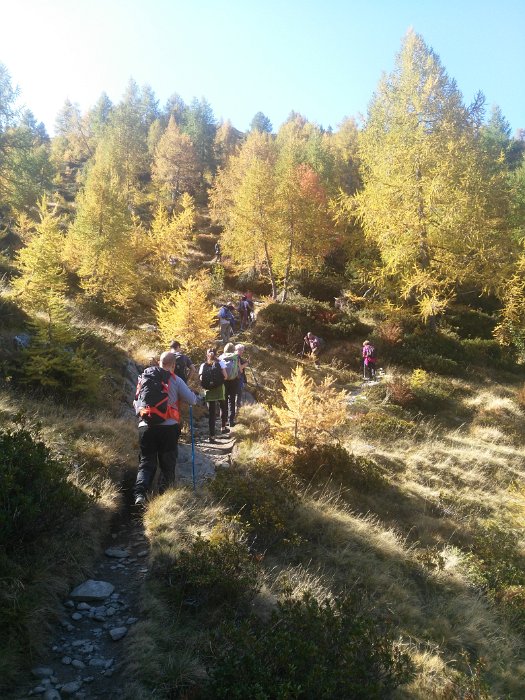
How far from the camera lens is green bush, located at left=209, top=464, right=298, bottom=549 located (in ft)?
19.5

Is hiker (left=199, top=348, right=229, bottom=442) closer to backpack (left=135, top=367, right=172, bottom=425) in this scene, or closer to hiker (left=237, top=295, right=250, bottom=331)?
backpack (left=135, top=367, right=172, bottom=425)

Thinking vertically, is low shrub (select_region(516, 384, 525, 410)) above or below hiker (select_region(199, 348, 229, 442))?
below

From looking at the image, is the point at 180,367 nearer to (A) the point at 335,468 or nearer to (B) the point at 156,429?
(B) the point at 156,429

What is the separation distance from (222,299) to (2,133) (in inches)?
542

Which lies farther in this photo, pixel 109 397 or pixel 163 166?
pixel 163 166

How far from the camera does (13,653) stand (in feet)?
10.4

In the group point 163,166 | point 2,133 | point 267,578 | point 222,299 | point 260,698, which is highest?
point 163,166

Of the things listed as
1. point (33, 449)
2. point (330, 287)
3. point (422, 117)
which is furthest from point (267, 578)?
point (330, 287)

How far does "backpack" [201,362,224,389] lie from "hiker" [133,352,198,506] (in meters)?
3.05

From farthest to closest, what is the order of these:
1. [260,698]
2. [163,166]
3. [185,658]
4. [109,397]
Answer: [163,166] → [109,397] → [185,658] → [260,698]

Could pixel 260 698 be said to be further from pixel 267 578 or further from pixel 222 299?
pixel 222 299

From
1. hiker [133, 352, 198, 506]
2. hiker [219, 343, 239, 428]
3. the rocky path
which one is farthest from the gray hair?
hiker [219, 343, 239, 428]

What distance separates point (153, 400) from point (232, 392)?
462 centimetres

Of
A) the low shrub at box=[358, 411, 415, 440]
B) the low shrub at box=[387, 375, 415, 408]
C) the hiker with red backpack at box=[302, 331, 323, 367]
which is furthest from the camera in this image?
the hiker with red backpack at box=[302, 331, 323, 367]
